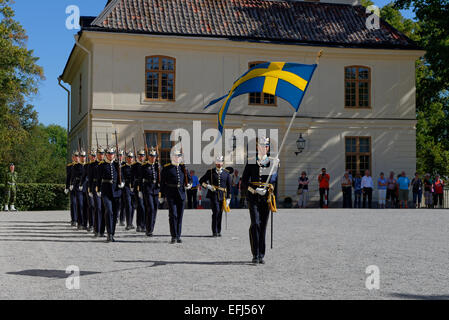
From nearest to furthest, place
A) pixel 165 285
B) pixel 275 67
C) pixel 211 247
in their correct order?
1. pixel 165 285
2. pixel 275 67
3. pixel 211 247

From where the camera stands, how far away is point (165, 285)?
25.5 ft

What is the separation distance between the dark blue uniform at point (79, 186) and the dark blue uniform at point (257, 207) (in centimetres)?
764

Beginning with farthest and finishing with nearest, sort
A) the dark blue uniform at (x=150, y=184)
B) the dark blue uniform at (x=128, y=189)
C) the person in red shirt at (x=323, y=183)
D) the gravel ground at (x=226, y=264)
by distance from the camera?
the person in red shirt at (x=323, y=183), the dark blue uniform at (x=128, y=189), the dark blue uniform at (x=150, y=184), the gravel ground at (x=226, y=264)

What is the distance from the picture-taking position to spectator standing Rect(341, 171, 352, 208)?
29156 millimetres

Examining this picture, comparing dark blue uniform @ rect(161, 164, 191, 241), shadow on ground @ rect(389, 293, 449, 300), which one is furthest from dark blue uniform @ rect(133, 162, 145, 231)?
shadow on ground @ rect(389, 293, 449, 300)

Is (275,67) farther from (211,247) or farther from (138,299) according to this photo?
(138,299)

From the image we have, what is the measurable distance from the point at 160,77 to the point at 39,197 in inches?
306

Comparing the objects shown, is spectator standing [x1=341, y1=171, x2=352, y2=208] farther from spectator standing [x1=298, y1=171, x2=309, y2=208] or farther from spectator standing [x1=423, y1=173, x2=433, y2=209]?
spectator standing [x1=423, y1=173, x2=433, y2=209]

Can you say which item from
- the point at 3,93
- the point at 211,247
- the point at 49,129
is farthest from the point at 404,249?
the point at 49,129

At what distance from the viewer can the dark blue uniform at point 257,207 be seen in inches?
388

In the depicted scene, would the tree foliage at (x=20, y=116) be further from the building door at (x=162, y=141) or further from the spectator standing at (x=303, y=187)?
the spectator standing at (x=303, y=187)

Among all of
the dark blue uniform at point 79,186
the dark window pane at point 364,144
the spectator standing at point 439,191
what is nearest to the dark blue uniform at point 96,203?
the dark blue uniform at point 79,186

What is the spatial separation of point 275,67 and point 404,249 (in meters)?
4.15
